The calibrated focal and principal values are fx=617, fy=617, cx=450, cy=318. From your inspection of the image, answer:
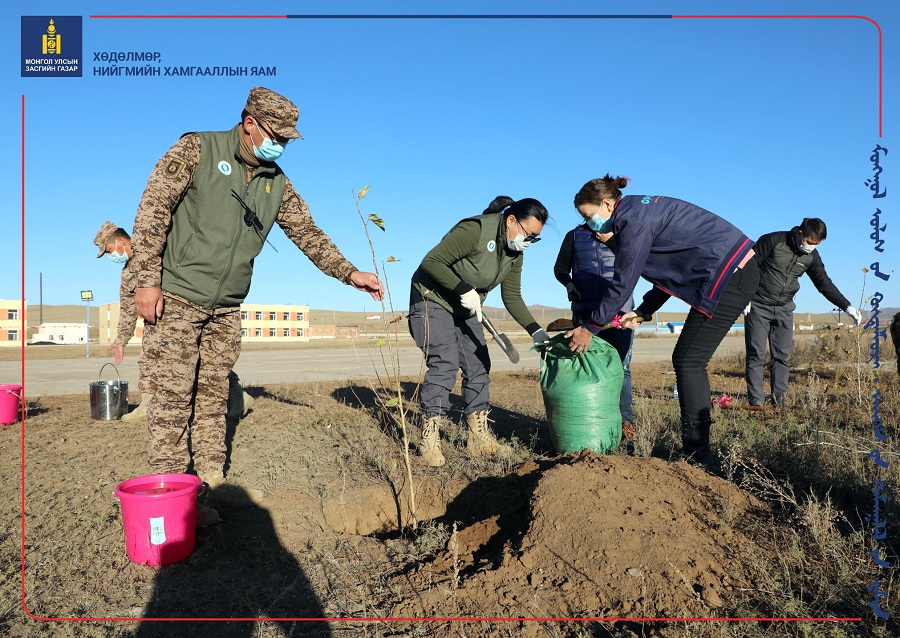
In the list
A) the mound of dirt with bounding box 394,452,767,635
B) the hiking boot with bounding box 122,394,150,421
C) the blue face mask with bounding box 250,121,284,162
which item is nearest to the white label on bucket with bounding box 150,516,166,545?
the mound of dirt with bounding box 394,452,767,635

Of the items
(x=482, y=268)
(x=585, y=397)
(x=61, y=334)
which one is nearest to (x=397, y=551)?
(x=585, y=397)

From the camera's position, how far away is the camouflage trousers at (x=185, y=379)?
3.17 meters

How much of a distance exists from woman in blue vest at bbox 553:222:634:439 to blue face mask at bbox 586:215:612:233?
0.42 meters

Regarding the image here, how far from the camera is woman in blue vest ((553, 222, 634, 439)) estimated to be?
15.0 feet

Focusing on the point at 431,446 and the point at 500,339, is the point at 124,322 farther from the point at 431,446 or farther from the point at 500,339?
the point at 500,339

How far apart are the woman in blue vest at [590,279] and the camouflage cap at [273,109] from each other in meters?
2.21

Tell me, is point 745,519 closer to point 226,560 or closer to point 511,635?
point 511,635

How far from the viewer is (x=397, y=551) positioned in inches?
116

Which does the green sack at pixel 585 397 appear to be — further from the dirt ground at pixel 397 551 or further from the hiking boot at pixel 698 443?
the hiking boot at pixel 698 443

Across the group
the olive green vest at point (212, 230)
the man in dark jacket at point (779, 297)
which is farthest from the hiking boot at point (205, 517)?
the man in dark jacket at point (779, 297)

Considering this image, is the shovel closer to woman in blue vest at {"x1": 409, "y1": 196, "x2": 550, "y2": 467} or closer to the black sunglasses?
woman in blue vest at {"x1": 409, "y1": 196, "x2": 550, "y2": 467}

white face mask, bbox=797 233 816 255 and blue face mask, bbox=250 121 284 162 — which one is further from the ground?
blue face mask, bbox=250 121 284 162

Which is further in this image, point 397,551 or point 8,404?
point 8,404

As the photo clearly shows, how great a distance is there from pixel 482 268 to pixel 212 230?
182cm
